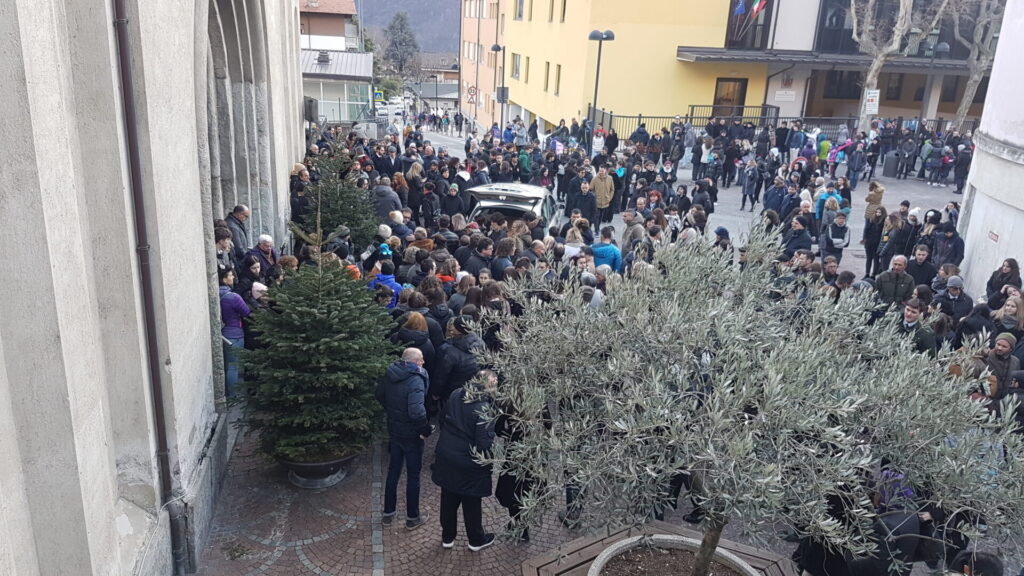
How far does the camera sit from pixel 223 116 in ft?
39.5

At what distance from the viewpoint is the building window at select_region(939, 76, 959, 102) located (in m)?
38.5

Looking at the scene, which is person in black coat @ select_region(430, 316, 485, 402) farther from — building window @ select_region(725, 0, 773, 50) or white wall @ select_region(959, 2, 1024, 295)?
building window @ select_region(725, 0, 773, 50)

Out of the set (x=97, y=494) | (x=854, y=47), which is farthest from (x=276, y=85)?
(x=854, y=47)

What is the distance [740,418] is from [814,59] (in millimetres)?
30156

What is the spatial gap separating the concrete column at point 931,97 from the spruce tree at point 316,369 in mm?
34919

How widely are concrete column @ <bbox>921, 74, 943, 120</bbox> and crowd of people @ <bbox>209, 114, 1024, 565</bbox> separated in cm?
1839

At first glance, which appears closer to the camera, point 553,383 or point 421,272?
point 553,383

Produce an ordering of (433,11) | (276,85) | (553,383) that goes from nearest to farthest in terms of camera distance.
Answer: (553,383)
(276,85)
(433,11)

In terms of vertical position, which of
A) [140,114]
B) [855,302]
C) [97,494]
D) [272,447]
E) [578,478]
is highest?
[140,114]

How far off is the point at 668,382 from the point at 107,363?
12.7 feet

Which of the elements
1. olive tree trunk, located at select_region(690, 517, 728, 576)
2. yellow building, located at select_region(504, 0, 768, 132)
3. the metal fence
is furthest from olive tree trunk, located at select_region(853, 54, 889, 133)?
olive tree trunk, located at select_region(690, 517, 728, 576)

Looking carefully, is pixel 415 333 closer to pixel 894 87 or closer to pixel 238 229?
pixel 238 229

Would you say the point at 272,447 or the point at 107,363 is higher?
the point at 107,363

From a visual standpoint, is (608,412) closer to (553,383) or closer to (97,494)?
(553,383)
